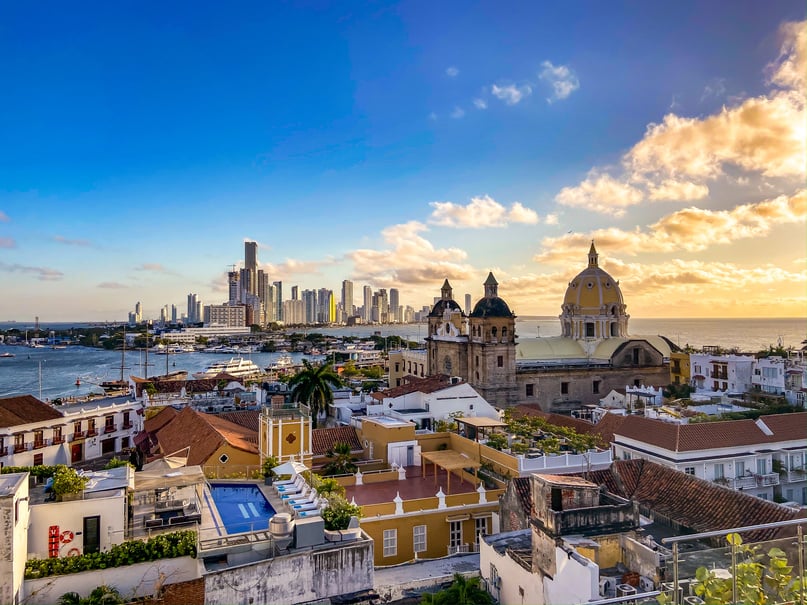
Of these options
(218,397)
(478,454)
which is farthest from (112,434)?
(478,454)

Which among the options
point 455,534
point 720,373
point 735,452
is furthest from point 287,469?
point 720,373

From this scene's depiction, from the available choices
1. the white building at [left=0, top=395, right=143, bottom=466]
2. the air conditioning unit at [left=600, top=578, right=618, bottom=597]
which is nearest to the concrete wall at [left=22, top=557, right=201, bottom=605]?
the air conditioning unit at [left=600, top=578, right=618, bottom=597]

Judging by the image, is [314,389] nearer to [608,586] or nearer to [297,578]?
[297,578]

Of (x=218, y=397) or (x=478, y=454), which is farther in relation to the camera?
(x=218, y=397)

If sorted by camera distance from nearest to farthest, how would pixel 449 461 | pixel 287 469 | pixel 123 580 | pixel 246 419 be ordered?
1. pixel 123 580
2. pixel 287 469
3. pixel 449 461
4. pixel 246 419

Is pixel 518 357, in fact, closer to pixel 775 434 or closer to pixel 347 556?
pixel 775 434

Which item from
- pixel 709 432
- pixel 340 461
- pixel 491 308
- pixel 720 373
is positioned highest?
pixel 491 308
